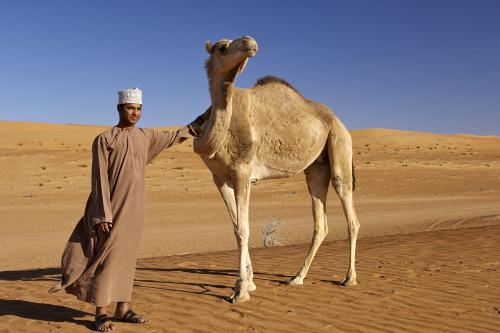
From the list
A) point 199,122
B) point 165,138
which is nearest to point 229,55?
point 199,122

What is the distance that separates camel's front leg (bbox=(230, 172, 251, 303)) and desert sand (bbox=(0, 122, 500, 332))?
184 millimetres

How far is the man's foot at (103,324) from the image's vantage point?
5.39 m

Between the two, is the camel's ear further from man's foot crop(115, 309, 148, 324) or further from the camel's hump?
man's foot crop(115, 309, 148, 324)

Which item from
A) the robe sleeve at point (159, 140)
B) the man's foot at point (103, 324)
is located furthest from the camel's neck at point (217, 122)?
the man's foot at point (103, 324)

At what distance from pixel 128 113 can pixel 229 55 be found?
4.37ft

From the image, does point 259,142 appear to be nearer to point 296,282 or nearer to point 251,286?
point 251,286

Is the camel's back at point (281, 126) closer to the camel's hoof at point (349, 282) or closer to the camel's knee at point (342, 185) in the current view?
the camel's knee at point (342, 185)

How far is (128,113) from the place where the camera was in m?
5.46

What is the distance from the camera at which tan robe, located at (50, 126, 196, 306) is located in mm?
5219

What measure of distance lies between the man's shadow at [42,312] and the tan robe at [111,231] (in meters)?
0.60

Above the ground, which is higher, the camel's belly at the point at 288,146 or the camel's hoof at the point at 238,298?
the camel's belly at the point at 288,146

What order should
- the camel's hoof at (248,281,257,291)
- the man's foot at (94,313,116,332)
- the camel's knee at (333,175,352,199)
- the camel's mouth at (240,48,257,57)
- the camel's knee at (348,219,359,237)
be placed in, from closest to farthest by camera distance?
the man's foot at (94,313,116,332), the camel's mouth at (240,48,257,57), the camel's hoof at (248,281,257,291), the camel's knee at (333,175,352,199), the camel's knee at (348,219,359,237)

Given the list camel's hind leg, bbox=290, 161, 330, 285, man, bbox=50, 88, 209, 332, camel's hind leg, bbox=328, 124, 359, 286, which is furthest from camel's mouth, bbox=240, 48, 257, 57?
camel's hind leg, bbox=290, 161, 330, 285

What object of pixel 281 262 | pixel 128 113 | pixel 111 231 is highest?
pixel 128 113
